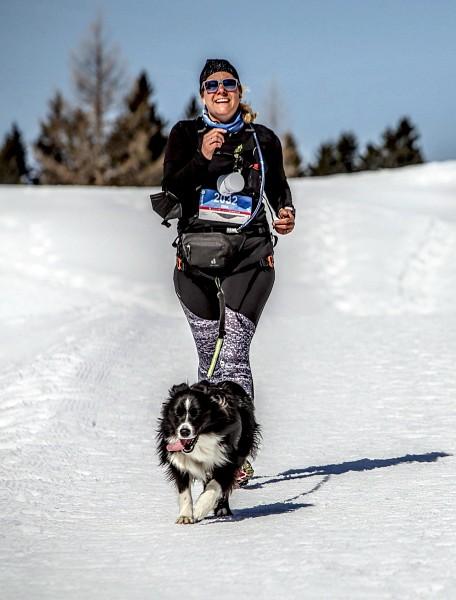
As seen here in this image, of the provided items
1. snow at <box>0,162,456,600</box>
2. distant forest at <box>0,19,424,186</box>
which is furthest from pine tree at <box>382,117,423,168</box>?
snow at <box>0,162,456,600</box>

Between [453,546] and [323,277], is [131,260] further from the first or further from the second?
[453,546]

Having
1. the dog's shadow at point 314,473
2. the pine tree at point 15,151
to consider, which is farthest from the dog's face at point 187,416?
the pine tree at point 15,151

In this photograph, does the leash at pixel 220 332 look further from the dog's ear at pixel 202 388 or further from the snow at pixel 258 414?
the snow at pixel 258 414

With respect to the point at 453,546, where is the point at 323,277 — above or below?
below

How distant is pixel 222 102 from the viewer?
5266 millimetres

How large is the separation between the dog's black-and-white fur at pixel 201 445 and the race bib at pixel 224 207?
1.02 metres

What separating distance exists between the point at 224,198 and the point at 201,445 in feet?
4.63

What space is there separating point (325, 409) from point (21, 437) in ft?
8.89

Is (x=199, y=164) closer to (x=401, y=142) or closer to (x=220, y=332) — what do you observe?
(x=220, y=332)

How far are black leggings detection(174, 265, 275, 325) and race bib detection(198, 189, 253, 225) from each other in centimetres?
31

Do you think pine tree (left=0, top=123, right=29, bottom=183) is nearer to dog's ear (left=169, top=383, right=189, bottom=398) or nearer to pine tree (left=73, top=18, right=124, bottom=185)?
pine tree (left=73, top=18, right=124, bottom=185)

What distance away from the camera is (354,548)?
368cm

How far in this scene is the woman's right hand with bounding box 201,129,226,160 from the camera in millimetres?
5125

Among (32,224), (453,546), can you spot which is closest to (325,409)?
→ (453,546)
